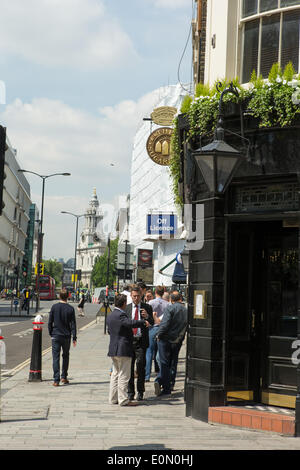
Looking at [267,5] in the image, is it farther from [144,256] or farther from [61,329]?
[144,256]

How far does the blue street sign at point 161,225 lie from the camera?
3662 cm

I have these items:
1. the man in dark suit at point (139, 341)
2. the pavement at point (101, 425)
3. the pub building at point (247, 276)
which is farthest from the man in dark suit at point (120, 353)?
the pub building at point (247, 276)

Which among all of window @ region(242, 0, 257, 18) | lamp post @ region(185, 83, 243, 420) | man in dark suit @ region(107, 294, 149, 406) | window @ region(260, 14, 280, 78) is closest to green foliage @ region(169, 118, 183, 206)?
window @ region(260, 14, 280, 78)

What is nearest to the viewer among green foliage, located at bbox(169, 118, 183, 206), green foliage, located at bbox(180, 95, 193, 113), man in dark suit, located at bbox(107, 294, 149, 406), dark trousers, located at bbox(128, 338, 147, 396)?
green foliage, located at bbox(180, 95, 193, 113)

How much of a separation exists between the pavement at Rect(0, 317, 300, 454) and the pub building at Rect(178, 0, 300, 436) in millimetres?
776

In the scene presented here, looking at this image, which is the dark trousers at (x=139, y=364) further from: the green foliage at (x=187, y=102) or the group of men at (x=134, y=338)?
the green foliage at (x=187, y=102)

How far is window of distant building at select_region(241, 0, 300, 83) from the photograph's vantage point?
31.6 feet

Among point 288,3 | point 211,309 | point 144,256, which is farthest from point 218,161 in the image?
point 144,256

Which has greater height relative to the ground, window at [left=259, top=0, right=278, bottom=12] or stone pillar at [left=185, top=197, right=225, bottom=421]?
window at [left=259, top=0, right=278, bottom=12]

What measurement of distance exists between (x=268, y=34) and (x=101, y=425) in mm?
6147

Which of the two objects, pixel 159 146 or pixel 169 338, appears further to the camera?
pixel 159 146

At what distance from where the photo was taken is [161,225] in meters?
38.1

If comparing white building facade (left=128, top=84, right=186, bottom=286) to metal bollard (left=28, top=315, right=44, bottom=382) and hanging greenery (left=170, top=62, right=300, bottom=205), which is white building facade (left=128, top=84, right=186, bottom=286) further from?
hanging greenery (left=170, top=62, right=300, bottom=205)
